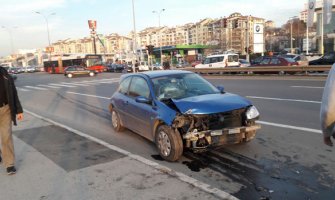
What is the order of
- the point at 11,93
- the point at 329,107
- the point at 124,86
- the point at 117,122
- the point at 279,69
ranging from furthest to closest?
the point at 279,69 → the point at 117,122 → the point at 124,86 → the point at 11,93 → the point at 329,107

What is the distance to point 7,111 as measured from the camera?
16.7ft

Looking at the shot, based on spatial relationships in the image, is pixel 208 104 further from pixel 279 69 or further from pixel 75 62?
pixel 75 62

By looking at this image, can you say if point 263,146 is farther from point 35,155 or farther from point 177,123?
point 35,155

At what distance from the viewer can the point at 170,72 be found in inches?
282

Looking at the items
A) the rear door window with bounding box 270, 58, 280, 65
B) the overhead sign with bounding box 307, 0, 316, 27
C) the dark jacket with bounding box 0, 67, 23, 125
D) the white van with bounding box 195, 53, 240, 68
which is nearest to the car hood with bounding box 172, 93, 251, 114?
the dark jacket with bounding box 0, 67, 23, 125

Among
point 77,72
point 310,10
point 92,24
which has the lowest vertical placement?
point 77,72

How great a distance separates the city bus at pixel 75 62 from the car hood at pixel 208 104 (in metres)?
42.8

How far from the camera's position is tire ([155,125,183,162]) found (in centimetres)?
543

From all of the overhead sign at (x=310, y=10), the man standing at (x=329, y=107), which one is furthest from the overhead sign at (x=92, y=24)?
the man standing at (x=329, y=107)

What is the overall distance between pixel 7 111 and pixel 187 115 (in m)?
2.75

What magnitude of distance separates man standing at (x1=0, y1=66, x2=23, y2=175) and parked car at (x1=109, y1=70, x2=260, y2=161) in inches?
86.3

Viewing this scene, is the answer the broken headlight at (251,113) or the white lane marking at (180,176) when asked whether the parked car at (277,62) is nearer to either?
the broken headlight at (251,113)

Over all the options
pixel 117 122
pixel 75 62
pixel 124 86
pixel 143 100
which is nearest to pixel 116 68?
pixel 75 62

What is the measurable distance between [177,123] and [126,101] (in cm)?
220
